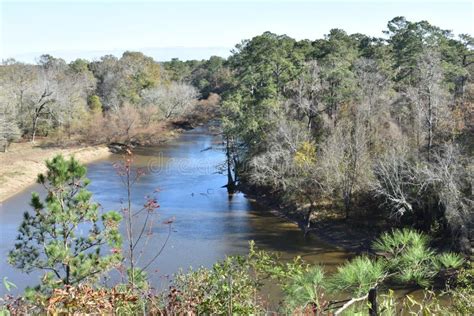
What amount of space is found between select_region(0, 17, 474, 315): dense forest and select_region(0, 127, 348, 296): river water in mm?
1920

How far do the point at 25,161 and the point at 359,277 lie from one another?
121 ft

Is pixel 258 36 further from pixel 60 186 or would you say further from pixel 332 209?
pixel 60 186

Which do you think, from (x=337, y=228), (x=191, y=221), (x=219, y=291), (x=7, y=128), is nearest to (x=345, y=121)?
(x=337, y=228)

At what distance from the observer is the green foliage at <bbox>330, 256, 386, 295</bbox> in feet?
12.9

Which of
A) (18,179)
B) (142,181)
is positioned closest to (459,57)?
(142,181)

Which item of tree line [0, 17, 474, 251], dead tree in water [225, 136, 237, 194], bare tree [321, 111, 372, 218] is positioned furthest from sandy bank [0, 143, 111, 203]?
bare tree [321, 111, 372, 218]

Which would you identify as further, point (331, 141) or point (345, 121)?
point (345, 121)

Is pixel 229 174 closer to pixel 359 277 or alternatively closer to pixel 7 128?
pixel 7 128

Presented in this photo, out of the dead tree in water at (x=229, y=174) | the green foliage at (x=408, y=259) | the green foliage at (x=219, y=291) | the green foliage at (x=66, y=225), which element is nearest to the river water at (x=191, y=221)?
the dead tree in water at (x=229, y=174)

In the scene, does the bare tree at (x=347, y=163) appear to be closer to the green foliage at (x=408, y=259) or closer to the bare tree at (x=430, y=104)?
the bare tree at (x=430, y=104)

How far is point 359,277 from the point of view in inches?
154

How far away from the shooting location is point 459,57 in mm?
34688

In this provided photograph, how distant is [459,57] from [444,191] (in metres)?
20.1

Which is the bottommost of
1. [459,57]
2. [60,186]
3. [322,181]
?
[322,181]
